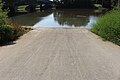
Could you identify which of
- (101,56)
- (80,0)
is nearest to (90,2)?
(80,0)

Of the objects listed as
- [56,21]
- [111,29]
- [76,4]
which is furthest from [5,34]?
[76,4]

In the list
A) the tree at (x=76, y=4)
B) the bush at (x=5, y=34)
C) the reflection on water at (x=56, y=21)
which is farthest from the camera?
the tree at (x=76, y=4)

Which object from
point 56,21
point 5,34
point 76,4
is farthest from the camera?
point 76,4

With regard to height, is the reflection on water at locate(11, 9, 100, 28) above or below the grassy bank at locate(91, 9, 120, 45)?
below

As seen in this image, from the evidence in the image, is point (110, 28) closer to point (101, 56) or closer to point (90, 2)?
point (101, 56)

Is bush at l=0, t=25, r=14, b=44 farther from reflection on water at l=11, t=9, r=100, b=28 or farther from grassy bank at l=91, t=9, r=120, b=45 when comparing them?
reflection on water at l=11, t=9, r=100, b=28

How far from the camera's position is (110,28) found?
54.7ft

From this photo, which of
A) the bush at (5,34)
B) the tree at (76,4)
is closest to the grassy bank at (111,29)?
the bush at (5,34)

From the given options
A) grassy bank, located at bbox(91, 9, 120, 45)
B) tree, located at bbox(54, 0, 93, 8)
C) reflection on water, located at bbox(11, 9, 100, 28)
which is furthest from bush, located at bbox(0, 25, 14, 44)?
tree, located at bbox(54, 0, 93, 8)

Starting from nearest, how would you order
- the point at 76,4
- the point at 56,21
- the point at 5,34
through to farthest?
the point at 5,34
the point at 56,21
the point at 76,4

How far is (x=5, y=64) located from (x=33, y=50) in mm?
3110

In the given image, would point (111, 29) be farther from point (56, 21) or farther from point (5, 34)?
point (56, 21)

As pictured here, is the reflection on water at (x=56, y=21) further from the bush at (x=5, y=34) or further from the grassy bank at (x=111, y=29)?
the bush at (x=5, y=34)

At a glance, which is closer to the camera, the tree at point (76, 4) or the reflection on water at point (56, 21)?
the reflection on water at point (56, 21)
